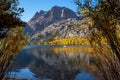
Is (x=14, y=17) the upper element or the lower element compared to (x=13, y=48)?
upper

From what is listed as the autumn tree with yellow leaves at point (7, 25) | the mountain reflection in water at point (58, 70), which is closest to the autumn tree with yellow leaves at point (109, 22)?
the autumn tree with yellow leaves at point (7, 25)

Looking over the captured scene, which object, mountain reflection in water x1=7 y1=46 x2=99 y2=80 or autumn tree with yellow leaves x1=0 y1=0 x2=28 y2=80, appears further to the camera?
mountain reflection in water x1=7 y1=46 x2=99 y2=80

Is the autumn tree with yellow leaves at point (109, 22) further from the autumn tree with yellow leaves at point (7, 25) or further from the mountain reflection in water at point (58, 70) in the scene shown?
the mountain reflection in water at point (58, 70)

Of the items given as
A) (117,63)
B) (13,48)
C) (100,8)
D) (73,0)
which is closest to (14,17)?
(13,48)

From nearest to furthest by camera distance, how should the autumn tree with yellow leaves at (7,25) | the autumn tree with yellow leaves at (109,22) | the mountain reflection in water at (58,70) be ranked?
1. the autumn tree with yellow leaves at (109,22)
2. the autumn tree with yellow leaves at (7,25)
3. the mountain reflection in water at (58,70)

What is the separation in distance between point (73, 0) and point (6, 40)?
699 centimetres

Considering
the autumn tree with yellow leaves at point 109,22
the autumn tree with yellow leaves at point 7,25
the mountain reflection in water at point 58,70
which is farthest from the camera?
the mountain reflection in water at point 58,70

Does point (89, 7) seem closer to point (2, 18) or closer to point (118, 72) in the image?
point (118, 72)

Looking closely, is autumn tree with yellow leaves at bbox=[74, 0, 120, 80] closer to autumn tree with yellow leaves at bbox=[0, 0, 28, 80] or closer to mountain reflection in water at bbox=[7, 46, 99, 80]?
autumn tree with yellow leaves at bbox=[0, 0, 28, 80]

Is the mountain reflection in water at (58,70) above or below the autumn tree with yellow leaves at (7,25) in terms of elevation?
below

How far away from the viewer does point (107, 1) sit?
9555 mm

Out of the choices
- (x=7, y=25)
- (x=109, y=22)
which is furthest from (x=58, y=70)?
(x=109, y=22)

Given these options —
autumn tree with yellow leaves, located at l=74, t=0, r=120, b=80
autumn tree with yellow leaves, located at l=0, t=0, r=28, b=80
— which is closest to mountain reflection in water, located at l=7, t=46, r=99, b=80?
autumn tree with yellow leaves, located at l=0, t=0, r=28, b=80

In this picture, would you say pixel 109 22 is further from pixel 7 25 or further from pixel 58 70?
pixel 58 70
